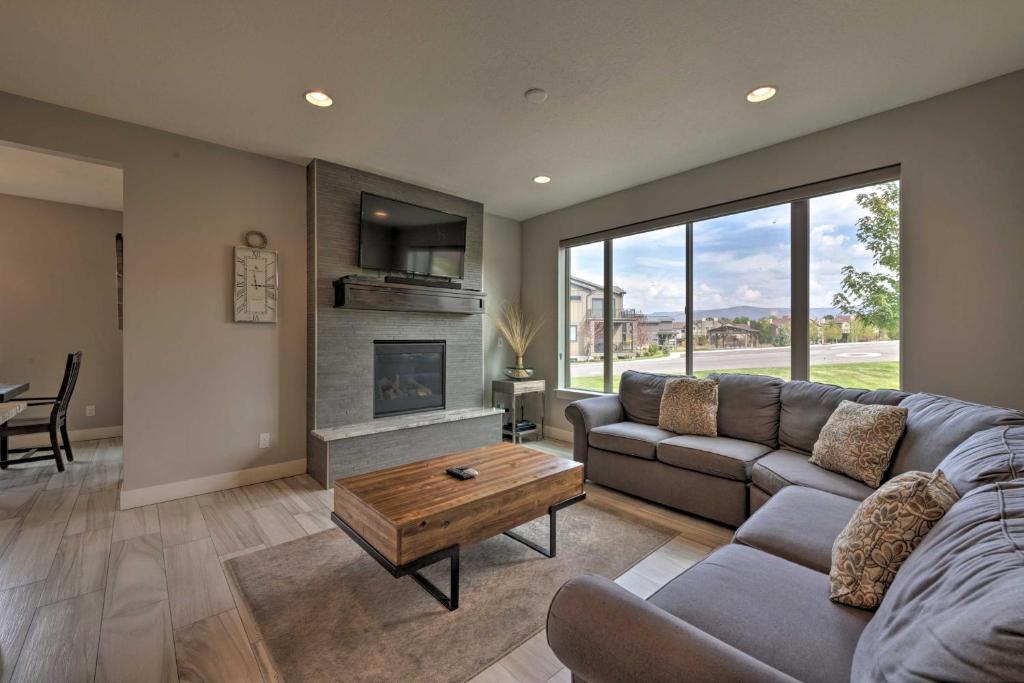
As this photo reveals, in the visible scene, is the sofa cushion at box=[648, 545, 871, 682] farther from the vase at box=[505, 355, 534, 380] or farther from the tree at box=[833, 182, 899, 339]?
the vase at box=[505, 355, 534, 380]

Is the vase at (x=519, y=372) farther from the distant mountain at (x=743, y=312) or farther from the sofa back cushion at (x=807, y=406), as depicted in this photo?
the sofa back cushion at (x=807, y=406)

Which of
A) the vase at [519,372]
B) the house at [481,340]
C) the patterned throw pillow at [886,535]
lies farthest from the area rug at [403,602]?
the vase at [519,372]

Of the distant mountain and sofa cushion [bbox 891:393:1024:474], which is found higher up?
the distant mountain

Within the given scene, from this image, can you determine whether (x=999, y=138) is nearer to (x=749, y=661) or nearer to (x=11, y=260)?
(x=749, y=661)

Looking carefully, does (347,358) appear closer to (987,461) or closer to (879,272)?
(987,461)

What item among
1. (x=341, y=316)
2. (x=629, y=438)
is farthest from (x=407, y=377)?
(x=629, y=438)

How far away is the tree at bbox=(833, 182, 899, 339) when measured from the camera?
284 cm

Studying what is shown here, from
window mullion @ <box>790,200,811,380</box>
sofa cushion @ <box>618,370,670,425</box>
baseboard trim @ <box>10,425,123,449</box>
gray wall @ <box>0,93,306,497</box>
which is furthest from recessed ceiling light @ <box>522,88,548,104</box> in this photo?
baseboard trim @ <box>10,425,123,449</box>

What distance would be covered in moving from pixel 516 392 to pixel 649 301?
1.72 m

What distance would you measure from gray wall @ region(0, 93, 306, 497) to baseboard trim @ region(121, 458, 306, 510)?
5cm

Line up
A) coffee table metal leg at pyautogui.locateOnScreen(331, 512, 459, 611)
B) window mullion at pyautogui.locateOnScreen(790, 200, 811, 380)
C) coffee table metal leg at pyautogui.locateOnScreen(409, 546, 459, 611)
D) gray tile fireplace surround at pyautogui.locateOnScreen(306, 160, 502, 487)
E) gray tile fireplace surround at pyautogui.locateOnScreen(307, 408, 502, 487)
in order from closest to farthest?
coffee table metal leg at pyautogui.locateOnScreen(331, 512, 459, 611)
coffee table metal leg at pyautogui.locateOnScreen(409, 546, 459, 611)
window mullion at pyautogui.locateOnScreen(790, 200, 811, 380)
gray tile fireplace surround at pyautogui.locateOnScreen(307, 408, 502, 487)
gray tile fireplace surround at pyautogui.locateOnScreen(306, 160, 502, 487)

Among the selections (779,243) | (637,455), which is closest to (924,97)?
(779,243)

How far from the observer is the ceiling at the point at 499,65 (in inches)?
74.9

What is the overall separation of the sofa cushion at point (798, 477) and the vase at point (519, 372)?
105 inches
